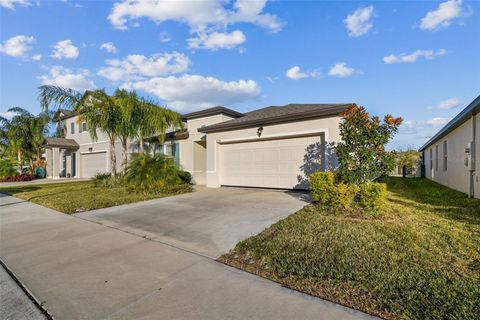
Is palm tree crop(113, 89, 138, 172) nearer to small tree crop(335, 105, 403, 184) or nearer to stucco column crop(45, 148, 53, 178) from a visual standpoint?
small tree crop(335, 105, 403, 184)

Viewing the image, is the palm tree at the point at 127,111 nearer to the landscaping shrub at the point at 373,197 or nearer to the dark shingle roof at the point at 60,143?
the landscaping shrub at the point at 373,197

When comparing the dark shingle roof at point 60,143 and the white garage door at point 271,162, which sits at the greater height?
the dark shingle roof at point 60,143

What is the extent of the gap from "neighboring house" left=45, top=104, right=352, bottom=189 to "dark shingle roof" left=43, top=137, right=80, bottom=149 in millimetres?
9579

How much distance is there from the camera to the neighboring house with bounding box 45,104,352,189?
9.51m

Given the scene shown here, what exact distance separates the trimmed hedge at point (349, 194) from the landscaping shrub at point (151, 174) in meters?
6.74

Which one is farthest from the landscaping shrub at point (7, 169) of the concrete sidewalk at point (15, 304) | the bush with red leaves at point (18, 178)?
the concrete sidewalk at point (15, 304)

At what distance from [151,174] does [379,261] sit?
949 cm

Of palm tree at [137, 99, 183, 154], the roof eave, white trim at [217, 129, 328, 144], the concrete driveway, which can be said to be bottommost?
the concrete driveway

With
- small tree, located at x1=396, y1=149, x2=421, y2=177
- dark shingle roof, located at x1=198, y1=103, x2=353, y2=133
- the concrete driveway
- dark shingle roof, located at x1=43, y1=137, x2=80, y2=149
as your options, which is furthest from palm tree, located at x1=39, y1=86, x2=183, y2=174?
small tree, located at x1=396, y1=149, x2=421, y2=177

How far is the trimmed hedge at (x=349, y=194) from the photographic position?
6.02 metres

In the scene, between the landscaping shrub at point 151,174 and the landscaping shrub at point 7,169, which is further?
the landscaping shrub at point 7,169

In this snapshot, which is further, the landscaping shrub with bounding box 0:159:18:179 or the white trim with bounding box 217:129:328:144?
the landscaping shrub with bounding box 0:159:18:179

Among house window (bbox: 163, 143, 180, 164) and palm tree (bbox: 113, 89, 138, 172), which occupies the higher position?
palm tree (bbox: 113, 89, 138, 172)

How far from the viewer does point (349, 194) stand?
6285 mm
